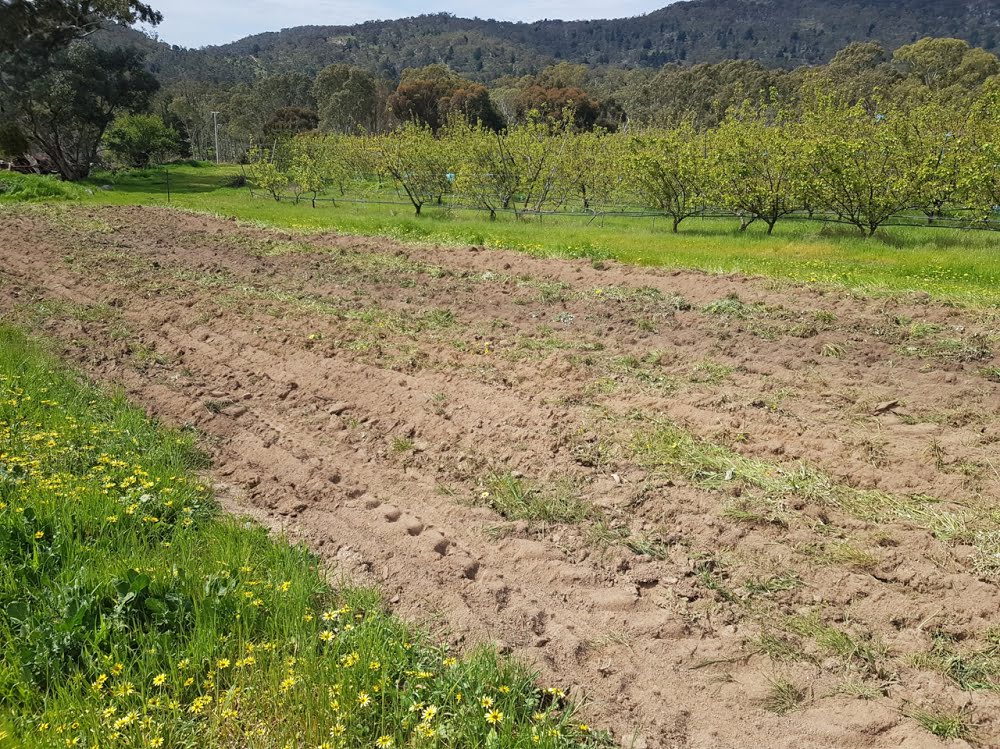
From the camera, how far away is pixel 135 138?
155ft

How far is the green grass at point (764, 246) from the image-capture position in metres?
11.7

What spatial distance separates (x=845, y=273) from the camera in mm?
12289

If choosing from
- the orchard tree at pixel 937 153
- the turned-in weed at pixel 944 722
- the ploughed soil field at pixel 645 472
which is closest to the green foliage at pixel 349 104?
the orchard tree at pixel 937 153

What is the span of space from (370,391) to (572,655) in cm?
388

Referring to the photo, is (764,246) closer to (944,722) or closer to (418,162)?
(418,162)

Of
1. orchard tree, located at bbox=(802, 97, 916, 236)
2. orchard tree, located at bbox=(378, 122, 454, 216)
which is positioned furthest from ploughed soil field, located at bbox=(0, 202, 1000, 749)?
orchard tree, located at bbox=(378, 122, 454, 216)

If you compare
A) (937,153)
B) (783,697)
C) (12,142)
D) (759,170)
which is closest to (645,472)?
(783,697)

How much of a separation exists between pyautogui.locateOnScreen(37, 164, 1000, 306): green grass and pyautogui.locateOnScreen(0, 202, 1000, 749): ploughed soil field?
2.20 meters

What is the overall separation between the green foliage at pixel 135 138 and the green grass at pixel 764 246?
28638 mm

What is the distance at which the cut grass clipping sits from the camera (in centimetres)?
286

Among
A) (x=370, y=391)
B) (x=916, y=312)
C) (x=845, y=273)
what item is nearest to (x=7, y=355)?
(x=370, y=391)

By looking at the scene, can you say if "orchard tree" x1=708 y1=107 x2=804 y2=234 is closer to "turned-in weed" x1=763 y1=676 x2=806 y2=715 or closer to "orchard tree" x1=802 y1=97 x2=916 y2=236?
"orchard tree" x1=802 y1=97 x2=916 y2=236

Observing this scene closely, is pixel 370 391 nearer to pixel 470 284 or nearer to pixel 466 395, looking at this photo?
pixel 466 395

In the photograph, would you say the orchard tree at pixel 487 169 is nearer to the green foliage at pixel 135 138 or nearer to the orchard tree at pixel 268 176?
the orchard tree at pixel 268 176
